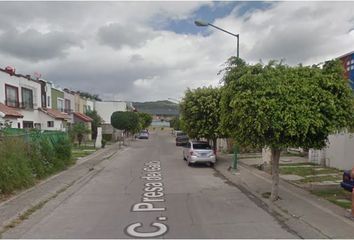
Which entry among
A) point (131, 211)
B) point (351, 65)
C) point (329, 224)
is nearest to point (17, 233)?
point (131, 211)

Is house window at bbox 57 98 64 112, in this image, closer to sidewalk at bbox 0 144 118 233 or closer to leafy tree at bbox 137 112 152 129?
leafy tree at bbox 137 112 152 129

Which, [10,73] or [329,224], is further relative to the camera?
[10,73]

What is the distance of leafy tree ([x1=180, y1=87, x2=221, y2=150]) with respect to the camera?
2127 cm

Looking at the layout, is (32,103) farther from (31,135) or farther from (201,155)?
(201,155)

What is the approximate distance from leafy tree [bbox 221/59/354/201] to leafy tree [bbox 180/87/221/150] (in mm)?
11503

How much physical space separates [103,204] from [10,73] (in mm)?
22808

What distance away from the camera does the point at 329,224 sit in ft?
24.6

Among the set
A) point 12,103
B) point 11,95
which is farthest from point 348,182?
point 11,95

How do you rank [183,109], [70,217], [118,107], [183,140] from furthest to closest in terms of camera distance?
[118,107], [183,140], [183,109], [70,217]

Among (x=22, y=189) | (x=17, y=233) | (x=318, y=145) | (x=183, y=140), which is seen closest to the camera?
(x=17, y=233)

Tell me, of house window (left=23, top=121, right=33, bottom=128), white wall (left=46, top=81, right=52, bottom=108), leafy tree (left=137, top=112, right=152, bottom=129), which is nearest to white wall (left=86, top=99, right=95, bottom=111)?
leafy tree (left=137, top=112, right=152, bottom=129)

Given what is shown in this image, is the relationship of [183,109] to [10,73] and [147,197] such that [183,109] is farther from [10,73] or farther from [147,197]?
[10,73]

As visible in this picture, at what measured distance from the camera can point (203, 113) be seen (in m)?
21.5

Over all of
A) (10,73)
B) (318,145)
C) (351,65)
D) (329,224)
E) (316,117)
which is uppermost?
(10,73)
